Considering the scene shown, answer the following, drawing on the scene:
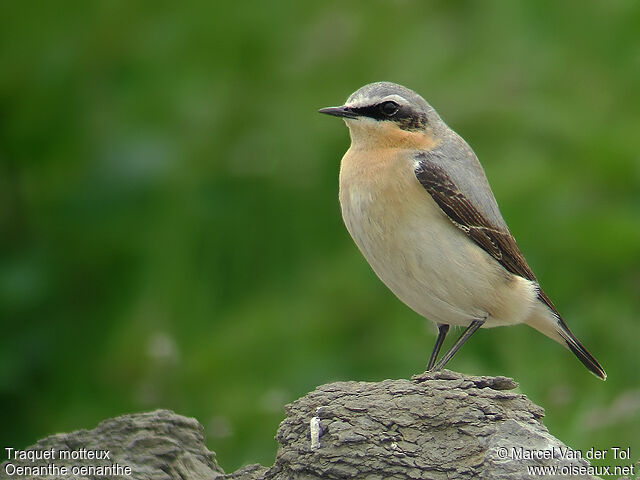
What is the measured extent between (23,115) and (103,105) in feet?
2.39

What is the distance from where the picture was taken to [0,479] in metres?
5.85

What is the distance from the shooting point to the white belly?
271 inches

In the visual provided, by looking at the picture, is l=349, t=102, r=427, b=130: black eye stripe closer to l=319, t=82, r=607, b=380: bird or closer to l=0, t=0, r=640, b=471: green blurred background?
l=319, t=82, r=607, b=380: bird

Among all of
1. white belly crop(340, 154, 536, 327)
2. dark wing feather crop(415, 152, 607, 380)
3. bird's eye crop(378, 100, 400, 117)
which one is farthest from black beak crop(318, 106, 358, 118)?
dark wing feather crop(415, 152, 607, 380)

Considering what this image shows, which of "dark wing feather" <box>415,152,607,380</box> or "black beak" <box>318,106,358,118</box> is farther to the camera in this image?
"black beak" <box>318,106,358,118</box>

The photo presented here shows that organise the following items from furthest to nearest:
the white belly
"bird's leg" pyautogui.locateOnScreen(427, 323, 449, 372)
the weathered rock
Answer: "bird's leg" pyautogui.locateOnScreen(427, 323, 449, 372), the white belly, the weathered rock

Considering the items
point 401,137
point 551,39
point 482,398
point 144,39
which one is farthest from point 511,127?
point 482,398

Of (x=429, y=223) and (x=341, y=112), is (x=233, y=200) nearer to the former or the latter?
(x=341, y=112)

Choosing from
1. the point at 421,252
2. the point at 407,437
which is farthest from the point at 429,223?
the point at 407,437

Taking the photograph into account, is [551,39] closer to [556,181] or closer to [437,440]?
[556,181]

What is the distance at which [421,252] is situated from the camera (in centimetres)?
687

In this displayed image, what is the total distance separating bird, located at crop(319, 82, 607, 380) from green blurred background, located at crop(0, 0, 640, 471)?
8.70ft

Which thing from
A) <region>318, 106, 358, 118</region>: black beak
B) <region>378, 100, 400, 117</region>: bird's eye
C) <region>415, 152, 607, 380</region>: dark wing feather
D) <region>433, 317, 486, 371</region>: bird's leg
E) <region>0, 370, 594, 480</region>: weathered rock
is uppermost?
<region>378, 100, 400, 117</region>: bird's eye

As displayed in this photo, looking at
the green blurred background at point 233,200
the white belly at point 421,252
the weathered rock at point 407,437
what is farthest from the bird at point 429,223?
the green blurred background at point 233,200
